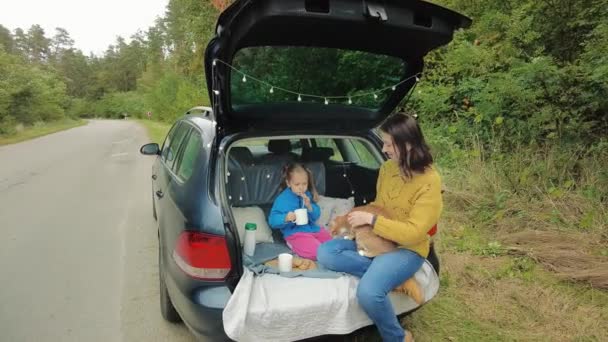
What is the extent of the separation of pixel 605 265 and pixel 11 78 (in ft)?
85.5

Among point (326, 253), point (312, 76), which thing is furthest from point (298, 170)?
point (326, 253)

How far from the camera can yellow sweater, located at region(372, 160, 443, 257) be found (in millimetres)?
2266

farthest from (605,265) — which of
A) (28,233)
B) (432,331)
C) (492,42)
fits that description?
(28,233)

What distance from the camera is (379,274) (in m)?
2.27

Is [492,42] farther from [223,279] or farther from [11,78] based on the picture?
[11,78]

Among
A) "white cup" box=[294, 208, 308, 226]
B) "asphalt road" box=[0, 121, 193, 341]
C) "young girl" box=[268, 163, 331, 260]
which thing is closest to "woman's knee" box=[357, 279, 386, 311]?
"young girl" box=[268, 163, 331, 260]

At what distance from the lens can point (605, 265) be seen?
3.47 metres

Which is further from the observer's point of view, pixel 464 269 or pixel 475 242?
pixel 475 242

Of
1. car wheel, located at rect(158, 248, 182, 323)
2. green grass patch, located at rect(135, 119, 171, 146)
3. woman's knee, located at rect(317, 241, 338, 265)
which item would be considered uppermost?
woman's knee, located at rect(317, 241, 338, 265)

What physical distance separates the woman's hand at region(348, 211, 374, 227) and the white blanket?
35cm

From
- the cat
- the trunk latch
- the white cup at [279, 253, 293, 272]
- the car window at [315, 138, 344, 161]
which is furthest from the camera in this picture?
the car window at [315, 138, 344, 161]

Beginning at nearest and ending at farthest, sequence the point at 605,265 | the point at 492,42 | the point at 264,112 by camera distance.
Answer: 1. the point at 264,112
2. the point at 605,265
3. the point at 492,42

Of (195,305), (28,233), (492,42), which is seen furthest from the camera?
(492,42)

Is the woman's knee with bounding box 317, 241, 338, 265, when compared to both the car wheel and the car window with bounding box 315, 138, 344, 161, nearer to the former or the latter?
the car wheel
